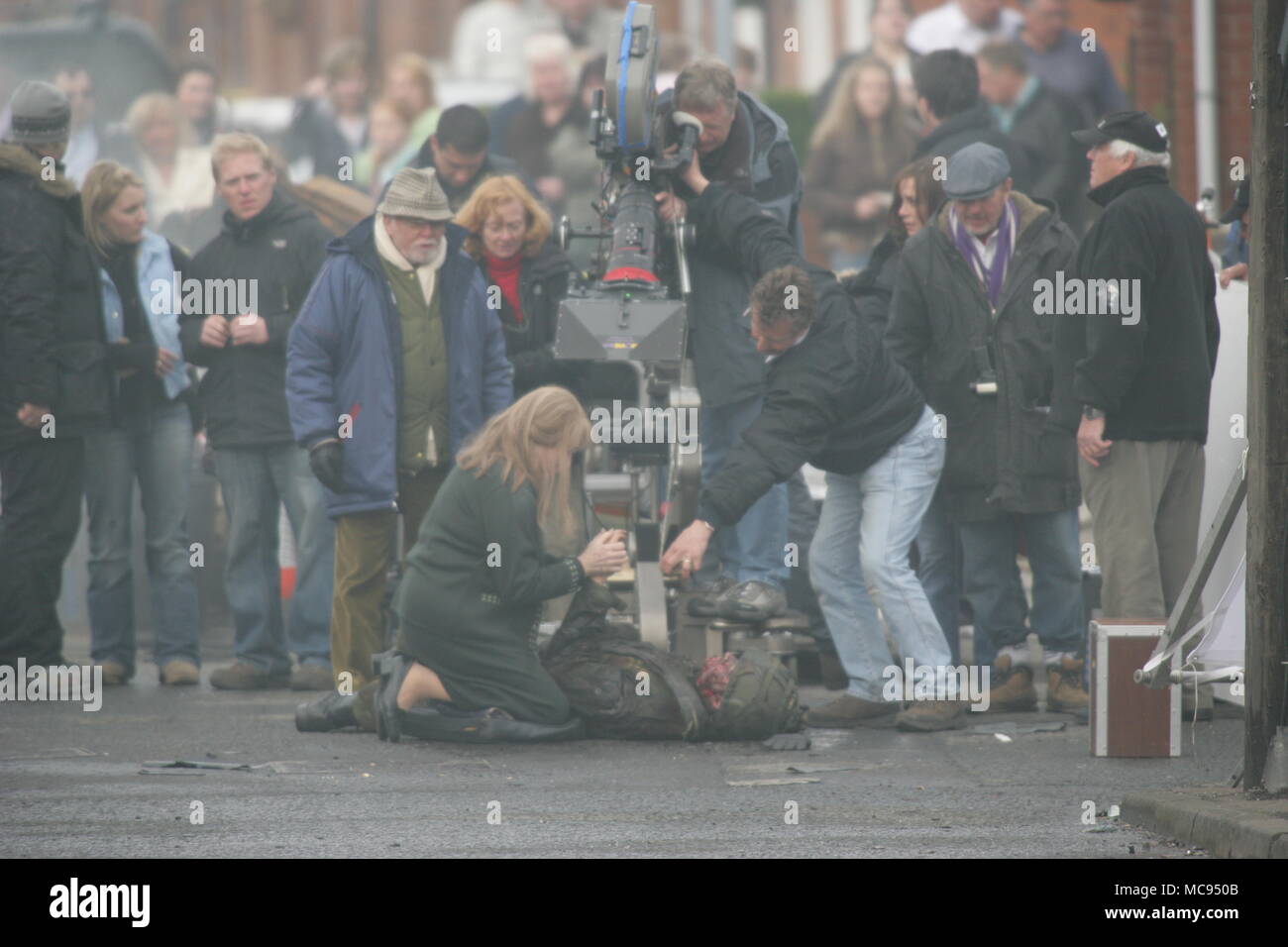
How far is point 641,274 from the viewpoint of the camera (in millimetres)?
10148

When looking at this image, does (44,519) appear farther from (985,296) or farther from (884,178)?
(884,178)

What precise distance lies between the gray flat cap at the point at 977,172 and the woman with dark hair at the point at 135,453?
11.6 ft

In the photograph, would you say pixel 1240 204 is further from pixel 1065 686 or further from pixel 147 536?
pixel 147 536

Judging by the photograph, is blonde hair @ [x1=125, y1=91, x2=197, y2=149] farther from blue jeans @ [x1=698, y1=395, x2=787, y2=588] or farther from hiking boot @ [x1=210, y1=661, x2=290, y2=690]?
blue jeans @ [x1=698, y1=395, x2=787, y2=588]

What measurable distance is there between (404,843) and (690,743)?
238 cm

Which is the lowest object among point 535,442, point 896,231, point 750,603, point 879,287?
point 750,603

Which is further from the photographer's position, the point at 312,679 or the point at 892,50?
the point at 892,50

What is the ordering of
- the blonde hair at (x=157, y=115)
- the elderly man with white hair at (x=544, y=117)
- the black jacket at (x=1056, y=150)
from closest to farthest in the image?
the black jacket at (x=1056, y=150), the elderly man with white hair at (x=544, y=117), the blonde hair at (x=157, y=115)

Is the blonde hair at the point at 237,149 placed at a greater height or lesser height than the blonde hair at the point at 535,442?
greater

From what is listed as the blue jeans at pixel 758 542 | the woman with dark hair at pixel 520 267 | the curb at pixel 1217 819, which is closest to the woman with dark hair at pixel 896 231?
the blue jeans at pixel 758 542

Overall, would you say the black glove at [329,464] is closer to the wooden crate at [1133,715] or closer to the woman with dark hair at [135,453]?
the woman with dark hair at [135,453]

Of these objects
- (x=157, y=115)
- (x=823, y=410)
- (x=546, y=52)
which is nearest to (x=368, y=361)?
(x=823, y=410)

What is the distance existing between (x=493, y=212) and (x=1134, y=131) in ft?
9.25

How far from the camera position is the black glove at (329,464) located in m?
10.5
